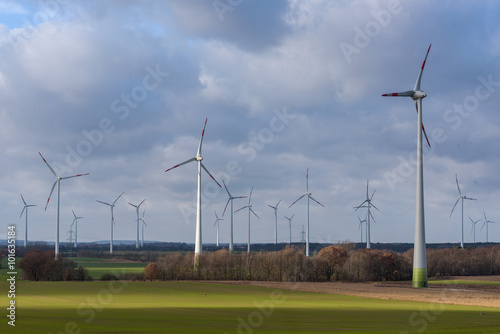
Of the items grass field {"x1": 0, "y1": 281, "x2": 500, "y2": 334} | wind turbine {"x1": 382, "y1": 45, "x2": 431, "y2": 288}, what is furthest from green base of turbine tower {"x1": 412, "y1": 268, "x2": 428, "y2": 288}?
grass field {"x1": 0, "y1": 281, "x2": 500, "y2": 334}

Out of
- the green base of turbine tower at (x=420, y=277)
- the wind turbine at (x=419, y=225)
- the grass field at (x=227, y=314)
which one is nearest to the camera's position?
the grass field at (x=227, y=314)

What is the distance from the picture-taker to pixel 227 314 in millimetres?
47781

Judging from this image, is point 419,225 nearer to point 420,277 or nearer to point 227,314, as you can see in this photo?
point 420,277

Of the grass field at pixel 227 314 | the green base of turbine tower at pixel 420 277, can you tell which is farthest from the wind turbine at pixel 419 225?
the grass field at pixel 227 314

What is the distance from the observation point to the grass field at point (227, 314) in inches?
1469

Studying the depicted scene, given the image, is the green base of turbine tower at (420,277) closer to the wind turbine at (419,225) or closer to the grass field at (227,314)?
the wind turbine at (419,225)

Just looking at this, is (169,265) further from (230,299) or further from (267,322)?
(267,322)

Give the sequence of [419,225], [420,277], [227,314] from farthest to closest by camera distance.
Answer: [420,277], [419,225], [227,314]

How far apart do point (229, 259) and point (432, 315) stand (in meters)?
69.0

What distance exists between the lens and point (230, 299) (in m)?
66.9

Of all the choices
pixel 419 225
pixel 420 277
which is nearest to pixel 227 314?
pixel 419 225

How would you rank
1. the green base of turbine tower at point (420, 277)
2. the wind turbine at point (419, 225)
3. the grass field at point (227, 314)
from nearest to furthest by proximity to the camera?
the grass field at point (227, 314) → the wind turbine at point (419, 225) → the green base of turbine tower at point (420, 277)

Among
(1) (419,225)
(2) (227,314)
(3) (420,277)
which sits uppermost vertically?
(1) (419,225)

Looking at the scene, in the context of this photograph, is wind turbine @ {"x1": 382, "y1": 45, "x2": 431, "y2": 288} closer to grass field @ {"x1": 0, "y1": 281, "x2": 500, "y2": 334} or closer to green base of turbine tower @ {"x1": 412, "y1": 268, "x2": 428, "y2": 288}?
green base of turbine tower @ {"x1": 412, "y1": 268, "x2": 428, "y2": 288}
